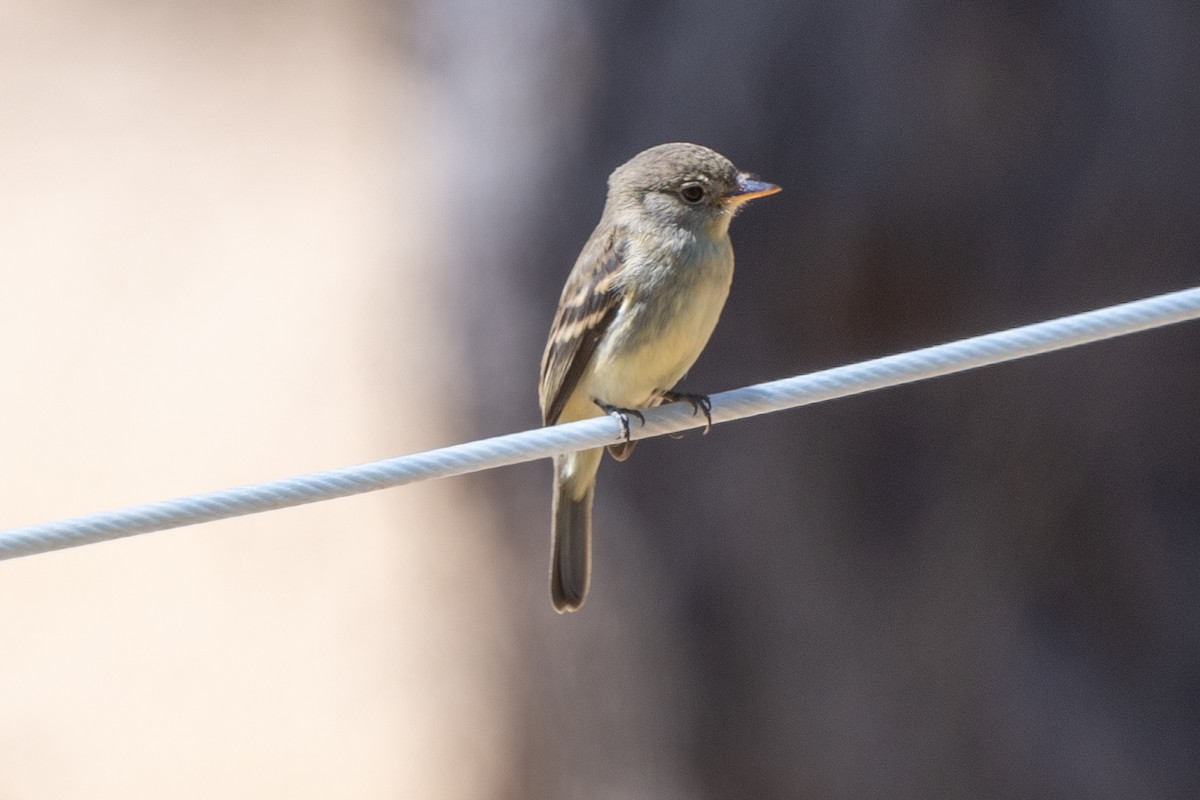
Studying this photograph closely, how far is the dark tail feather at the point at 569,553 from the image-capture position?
15.8ft

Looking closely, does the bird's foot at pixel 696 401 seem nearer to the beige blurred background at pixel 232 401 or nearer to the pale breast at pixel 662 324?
the pale breast at pixel 662 324

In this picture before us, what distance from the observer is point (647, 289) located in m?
4.18

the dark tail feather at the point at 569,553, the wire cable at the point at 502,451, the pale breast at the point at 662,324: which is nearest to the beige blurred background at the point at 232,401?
the dark tail feather at the point at 569,553

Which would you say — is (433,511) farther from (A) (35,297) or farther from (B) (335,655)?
(A) (35,297)

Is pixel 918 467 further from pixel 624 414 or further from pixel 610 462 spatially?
pixel 624 414

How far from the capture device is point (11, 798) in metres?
7.36

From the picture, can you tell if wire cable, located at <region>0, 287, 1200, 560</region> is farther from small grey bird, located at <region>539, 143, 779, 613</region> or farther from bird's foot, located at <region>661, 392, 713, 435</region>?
A: small grey bird, located at <region>539, 143, 779, 613</region>

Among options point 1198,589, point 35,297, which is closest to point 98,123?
point 35,297

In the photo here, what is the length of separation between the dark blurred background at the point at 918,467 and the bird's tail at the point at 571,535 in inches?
107

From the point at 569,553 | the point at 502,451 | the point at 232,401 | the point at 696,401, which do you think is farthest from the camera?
the point at 232,401

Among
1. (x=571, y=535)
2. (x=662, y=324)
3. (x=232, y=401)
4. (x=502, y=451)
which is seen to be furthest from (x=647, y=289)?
(x=232, y=401)

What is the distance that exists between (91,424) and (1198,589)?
6604mm

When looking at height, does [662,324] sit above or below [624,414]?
above

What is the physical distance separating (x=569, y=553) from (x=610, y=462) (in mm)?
2972
